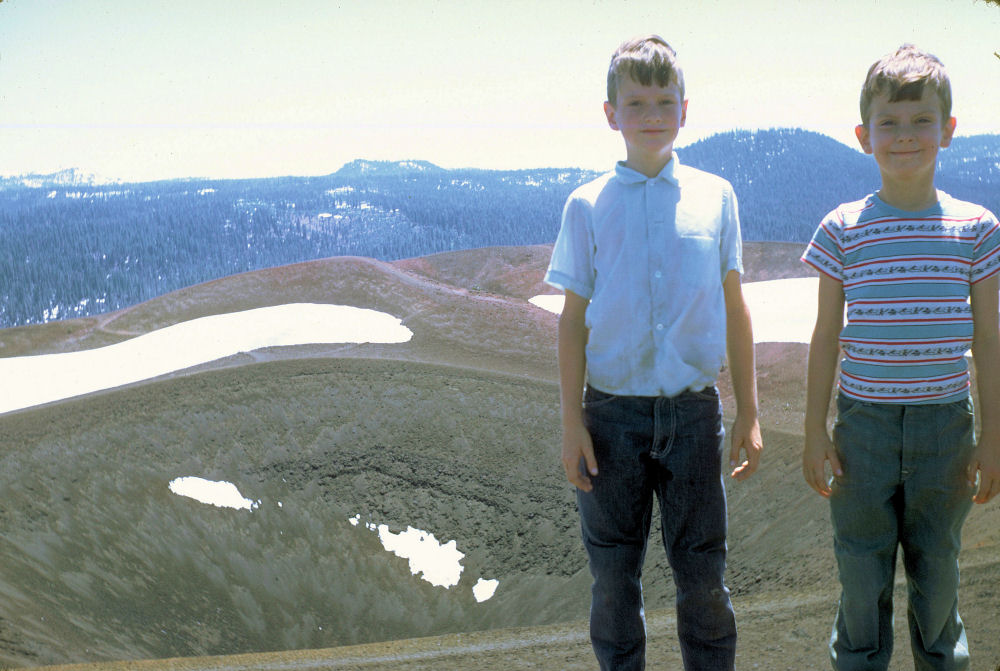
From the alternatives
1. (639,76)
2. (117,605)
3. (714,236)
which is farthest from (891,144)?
(117,605)

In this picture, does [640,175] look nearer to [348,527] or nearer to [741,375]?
[741,375]

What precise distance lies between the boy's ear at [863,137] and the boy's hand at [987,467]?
82 centimetres

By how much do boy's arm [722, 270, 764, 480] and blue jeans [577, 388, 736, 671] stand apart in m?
0.08

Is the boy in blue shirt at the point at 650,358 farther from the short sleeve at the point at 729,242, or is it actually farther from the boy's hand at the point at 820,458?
the boy's hand at the point at 820,458

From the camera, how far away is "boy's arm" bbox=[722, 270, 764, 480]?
7.28ft

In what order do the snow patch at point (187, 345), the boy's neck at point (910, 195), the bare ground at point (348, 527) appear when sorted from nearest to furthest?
1. the boy's neck at point (910, 195)
2. the bare ground at point (348, 527)
3. the snow patch at point (187, 345)

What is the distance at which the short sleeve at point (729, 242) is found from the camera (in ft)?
7.32

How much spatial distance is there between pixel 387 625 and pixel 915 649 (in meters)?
4.88

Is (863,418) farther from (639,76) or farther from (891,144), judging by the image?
(639,76)

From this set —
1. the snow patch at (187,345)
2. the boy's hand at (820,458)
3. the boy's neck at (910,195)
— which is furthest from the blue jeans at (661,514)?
the snow patch at (187,345)

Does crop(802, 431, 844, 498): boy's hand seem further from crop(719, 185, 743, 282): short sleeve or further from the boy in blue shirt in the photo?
crop(719, 185, 743, 282): short sleeve

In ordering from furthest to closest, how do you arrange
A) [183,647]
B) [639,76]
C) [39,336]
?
[39,336], [183,647], [639,76]

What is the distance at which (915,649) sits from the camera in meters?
2.32

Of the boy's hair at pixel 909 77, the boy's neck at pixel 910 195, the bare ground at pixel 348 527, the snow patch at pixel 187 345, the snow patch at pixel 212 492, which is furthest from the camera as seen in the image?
the snow patch at pixel 187 345
